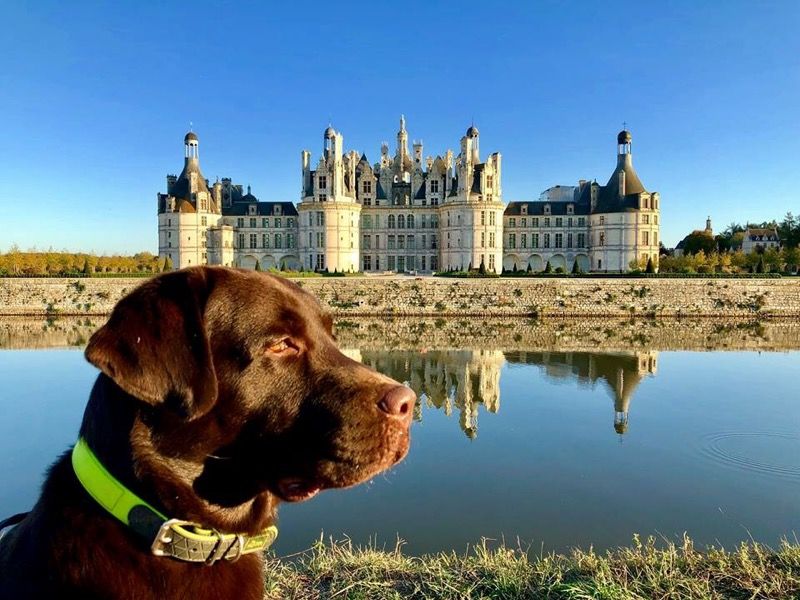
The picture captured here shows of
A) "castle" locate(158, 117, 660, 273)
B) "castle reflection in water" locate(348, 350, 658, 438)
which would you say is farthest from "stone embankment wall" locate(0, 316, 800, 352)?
"castle" locate(158, 117, 660, 273)

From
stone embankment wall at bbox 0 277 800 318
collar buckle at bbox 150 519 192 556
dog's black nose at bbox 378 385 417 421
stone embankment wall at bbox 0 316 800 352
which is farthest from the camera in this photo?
stone embankment wall at bbox 0 277 800 318

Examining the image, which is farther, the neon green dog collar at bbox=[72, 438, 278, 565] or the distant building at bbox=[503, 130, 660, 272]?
the distant building at bbox=[503, 130, 660, 272]

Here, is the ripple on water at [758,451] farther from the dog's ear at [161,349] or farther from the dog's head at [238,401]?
the dog's ear at [161,349]

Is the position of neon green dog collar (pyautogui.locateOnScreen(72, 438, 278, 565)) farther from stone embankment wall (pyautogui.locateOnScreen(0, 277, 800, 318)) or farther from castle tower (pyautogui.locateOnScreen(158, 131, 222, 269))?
castle tower (pyautogui.locateOnScreen(158, 131, 222, 269))

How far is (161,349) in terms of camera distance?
150cm

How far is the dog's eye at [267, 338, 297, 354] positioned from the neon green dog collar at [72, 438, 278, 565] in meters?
0.49

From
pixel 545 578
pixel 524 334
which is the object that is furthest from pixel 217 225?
pixel 545 578

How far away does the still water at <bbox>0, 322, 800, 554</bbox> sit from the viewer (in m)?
6.25

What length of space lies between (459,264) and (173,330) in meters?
51.4

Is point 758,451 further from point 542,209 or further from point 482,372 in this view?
point 542,209

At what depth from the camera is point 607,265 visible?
2111 inches

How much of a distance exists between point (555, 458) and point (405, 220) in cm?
4812

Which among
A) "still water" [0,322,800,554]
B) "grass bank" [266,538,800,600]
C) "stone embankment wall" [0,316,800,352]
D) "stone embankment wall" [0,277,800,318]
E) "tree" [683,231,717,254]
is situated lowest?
"still water" [0,322,800,554]

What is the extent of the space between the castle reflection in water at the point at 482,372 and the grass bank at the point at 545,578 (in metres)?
5.73
